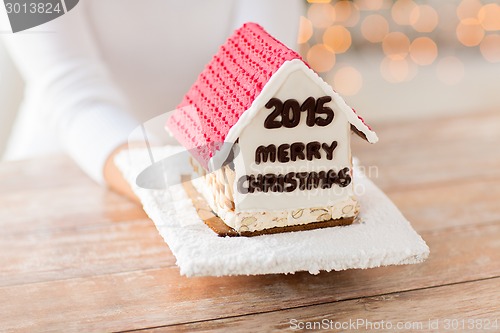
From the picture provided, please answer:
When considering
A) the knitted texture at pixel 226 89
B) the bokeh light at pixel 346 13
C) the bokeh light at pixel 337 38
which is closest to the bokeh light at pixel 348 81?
the bokeh light at pixel 337 38

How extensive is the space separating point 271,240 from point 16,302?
376 mm

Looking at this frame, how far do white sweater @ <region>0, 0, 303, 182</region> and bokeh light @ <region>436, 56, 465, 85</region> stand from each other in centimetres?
239

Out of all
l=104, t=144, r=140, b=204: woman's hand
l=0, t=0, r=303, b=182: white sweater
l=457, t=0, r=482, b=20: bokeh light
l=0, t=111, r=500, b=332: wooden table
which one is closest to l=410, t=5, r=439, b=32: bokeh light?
l=457, t=0, r=482, b=20: bokeh light

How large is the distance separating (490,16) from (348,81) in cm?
90

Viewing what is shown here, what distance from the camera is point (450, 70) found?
12.5ft

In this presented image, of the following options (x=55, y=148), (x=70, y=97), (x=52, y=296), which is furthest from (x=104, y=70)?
(x=52, y=296)

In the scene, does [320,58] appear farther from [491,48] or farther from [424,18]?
[491,48]

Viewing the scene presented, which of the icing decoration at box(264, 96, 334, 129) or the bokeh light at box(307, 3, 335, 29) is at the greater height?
the icing decoration at box(264, 96, 334, 129)

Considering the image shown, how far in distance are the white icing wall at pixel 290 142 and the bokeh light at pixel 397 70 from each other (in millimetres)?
2846

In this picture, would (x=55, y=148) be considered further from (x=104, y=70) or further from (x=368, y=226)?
(x=368, y=226)

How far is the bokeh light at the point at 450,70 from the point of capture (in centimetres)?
374

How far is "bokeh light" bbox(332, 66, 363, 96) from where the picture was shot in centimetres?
354

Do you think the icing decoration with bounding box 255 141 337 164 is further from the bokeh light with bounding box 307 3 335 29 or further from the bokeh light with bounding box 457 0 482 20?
the bokeh light with bounding box 457 0 482 20

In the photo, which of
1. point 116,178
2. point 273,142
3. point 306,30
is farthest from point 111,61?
point 306,30
